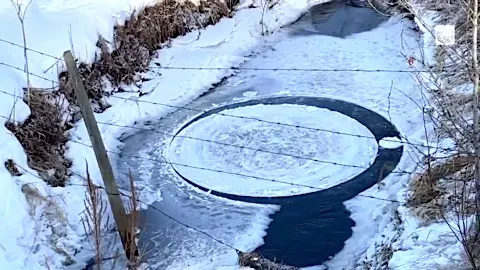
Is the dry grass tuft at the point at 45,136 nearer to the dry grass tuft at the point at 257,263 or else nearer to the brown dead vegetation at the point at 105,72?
the brown dead vegetation at the point at 105,72

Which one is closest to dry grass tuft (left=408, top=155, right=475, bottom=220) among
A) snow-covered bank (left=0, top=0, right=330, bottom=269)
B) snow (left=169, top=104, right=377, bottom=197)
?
snow (left=169, top=104, right=377, bottom=197)

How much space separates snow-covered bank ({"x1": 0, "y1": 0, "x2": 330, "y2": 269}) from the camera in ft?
22.6

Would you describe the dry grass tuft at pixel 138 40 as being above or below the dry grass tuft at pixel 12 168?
Result: above

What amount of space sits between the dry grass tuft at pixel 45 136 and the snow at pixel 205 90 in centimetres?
13

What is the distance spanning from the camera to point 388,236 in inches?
264

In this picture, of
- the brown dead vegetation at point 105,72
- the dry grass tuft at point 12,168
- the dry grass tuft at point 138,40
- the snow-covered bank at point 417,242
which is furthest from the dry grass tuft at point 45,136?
the snow-covered bank at point 417,242

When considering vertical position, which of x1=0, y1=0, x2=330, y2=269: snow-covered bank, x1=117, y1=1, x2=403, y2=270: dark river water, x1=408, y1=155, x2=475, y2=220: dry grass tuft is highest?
x1=0, y1=0, x2=330, y2=269: snow-covered bank

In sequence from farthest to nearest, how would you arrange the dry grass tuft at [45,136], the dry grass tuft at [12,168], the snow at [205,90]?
1. the dry grass tuft at [45,136]
2. the dry grass tuft at [12,168]
3. the snow at [205,90]

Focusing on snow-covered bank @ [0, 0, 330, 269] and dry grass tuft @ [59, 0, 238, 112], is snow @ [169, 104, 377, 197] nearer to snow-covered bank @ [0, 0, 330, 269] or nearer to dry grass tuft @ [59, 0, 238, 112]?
snow-covered bank @ [0, 0, 330, 269]

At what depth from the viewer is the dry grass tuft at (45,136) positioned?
25.4 ft

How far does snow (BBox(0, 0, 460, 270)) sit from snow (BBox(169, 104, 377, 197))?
35mm

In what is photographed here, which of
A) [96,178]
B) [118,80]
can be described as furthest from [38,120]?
[118,80]

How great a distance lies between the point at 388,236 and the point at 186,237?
1.84 meters

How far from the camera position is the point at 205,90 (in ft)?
32.8
